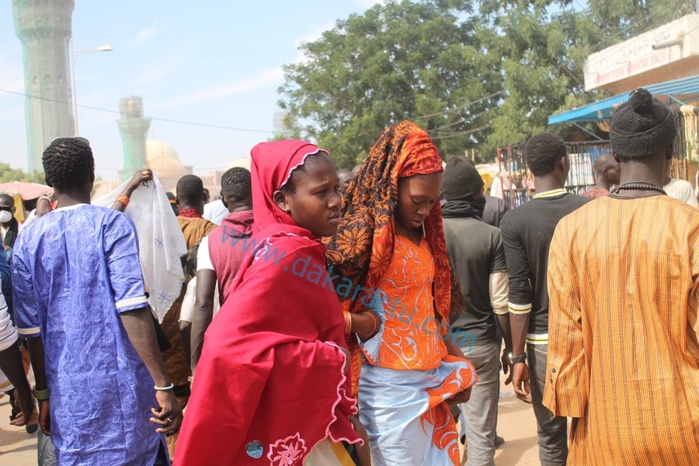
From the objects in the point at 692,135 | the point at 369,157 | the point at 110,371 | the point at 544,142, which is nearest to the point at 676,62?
the point at 692,135

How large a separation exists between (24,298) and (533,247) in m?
2.45

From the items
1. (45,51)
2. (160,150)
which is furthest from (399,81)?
(45,51)

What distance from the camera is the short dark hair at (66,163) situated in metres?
2.71

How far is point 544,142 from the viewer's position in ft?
11.7

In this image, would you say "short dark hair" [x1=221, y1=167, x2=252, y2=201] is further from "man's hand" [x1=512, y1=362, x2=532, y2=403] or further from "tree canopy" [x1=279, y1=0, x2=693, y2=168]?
Result: "tree canopy" [x1=279, y1=0, x2=693, y2=168]

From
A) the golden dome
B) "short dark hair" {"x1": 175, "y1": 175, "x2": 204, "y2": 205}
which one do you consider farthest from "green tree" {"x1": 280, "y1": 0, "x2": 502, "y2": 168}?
the golden dome

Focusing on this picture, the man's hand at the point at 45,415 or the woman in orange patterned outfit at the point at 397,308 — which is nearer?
the woman in orange patterned outfit at the point at 397,308

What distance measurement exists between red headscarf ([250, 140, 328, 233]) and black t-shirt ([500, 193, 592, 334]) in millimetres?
1654

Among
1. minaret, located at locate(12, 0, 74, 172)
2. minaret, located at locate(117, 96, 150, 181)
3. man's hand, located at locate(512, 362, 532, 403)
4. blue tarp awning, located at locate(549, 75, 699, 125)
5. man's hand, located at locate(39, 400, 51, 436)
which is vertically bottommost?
man's hand, located at locate(512, 362, 532, 403)

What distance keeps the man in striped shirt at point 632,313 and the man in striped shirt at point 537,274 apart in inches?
41.7

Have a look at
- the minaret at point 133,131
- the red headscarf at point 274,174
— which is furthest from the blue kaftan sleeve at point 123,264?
the minaret at point 133,131

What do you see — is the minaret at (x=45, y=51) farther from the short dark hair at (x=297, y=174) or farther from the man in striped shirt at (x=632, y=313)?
the man in striped shirt at (x=632, y=313)

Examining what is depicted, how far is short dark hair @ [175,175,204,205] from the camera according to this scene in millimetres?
4840

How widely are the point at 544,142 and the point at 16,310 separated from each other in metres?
2.73
